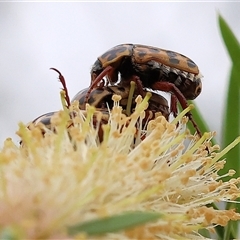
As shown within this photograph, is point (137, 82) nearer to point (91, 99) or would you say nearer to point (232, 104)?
point (91, 99)

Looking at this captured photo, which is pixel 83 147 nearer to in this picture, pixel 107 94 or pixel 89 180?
pixel 89 180

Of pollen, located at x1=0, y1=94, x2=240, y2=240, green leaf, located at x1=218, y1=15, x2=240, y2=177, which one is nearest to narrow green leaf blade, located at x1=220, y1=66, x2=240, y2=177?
green leaf, located at x1=218, y1=15, x2=240, y2=177

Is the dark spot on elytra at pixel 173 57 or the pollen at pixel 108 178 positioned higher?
the dark spot on elytra at pixel 173 57

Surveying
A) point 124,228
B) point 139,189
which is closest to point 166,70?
point 139,189

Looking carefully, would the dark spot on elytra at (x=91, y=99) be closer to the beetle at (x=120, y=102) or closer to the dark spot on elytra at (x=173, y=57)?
the beetle at (x=120, y=102)

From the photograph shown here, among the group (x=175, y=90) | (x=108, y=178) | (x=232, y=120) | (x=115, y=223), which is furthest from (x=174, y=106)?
(x=115, y=223)

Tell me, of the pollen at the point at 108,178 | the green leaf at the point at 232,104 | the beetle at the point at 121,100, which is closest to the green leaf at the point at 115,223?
the pollen at the point at 108,178
